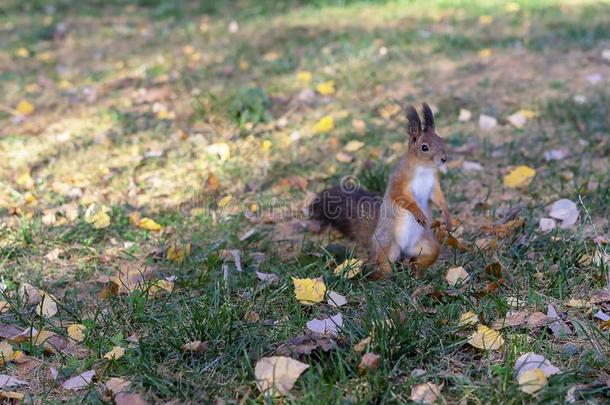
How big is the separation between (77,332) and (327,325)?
3.19ft

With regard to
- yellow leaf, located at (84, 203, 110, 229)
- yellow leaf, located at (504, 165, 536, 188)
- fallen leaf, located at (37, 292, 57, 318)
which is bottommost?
yellow leaf, located at (504, 165, 536, 188)

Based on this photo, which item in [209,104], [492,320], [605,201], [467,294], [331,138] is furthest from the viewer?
[209,104]

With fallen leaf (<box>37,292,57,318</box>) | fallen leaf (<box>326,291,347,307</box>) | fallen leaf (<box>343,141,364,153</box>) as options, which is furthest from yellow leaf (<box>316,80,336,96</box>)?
fallen leaf (<box>37,292,57,318</box>)

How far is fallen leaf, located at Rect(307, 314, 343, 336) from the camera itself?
105 inches

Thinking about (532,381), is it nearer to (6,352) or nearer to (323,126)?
(6,352)

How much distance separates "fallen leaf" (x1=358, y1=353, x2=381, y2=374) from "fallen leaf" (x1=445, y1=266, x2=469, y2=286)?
798mm

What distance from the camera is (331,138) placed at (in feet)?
15.9

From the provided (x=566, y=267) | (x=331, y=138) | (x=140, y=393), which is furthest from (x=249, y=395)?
(x=331, y=138)

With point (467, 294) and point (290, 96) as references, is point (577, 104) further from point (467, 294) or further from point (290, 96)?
point (467, 294)

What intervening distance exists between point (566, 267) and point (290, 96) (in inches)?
113

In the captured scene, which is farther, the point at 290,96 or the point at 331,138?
the point at 290,96

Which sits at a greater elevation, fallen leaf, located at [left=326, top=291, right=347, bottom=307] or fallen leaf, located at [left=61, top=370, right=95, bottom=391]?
fallen leaf, located at [left=61, top=370, right=95, bottom=391]

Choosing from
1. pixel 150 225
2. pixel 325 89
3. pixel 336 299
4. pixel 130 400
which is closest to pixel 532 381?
pixel 336 299

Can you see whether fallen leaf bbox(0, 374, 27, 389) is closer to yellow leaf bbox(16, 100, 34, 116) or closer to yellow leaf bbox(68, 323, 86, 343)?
yellow leaf bbox(68, 323, 86, 343)
